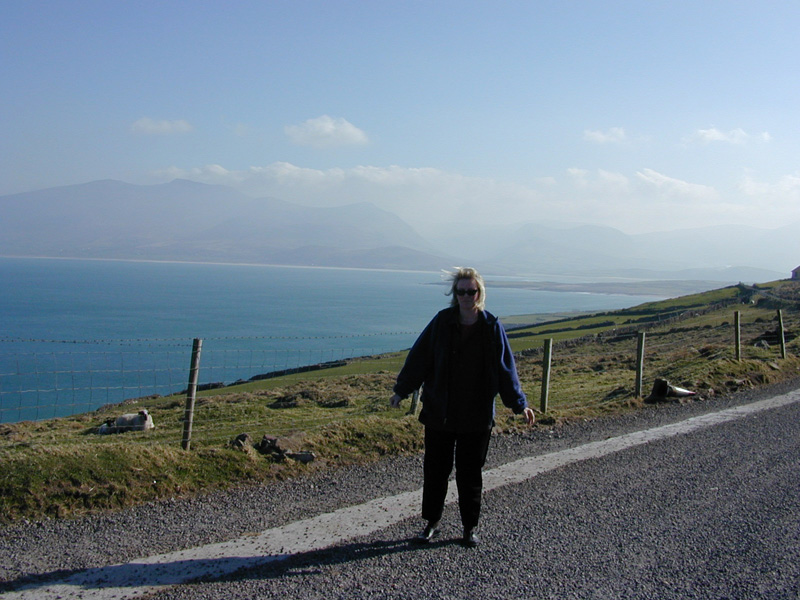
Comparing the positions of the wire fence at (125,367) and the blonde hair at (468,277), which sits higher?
the blonde hair at (468,277)

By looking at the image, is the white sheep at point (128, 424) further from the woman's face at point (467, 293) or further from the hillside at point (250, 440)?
the woman's face at point (467, 293)

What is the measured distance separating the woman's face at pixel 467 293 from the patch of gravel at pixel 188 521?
91.6 inches

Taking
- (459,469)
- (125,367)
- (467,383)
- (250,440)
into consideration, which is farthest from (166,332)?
(467,383)

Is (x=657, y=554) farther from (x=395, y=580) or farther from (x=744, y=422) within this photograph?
(x=744, y=422)

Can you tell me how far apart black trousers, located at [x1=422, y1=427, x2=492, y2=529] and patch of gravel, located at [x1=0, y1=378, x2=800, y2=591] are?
46.6 inches

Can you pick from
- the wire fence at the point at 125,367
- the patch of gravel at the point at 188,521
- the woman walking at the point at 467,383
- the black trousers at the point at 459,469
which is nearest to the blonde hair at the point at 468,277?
the woman walking at the point at 467,383

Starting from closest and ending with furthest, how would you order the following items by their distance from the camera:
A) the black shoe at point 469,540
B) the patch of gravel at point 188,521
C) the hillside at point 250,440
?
the patch of gravel at point 188,521, the black shoe at point 469,540, the hillside at point 250,440

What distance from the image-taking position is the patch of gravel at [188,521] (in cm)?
458

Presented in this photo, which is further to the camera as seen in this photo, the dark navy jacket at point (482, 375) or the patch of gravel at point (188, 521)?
the dark navy jacket at point (482, 375)

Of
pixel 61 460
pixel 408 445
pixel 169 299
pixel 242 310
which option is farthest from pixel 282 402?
pixel 169 299

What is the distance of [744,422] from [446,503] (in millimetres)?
5974

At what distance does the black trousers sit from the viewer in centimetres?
484

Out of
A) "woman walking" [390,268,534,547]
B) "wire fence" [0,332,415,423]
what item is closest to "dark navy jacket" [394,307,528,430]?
"woman walking" [390,268,534,547]

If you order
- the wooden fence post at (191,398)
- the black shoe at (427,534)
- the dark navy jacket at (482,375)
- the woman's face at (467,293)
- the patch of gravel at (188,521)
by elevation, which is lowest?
the patch of gravel at (188,521)
